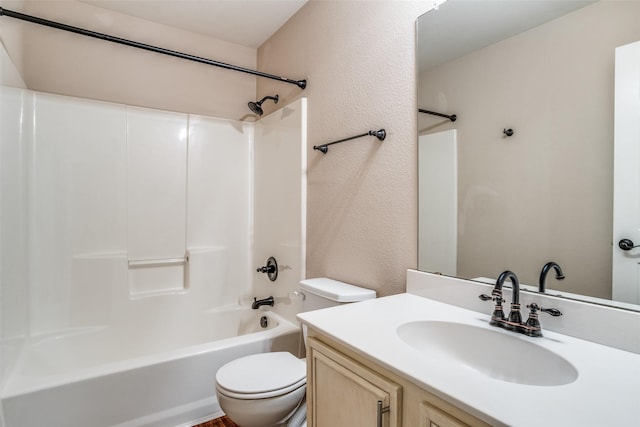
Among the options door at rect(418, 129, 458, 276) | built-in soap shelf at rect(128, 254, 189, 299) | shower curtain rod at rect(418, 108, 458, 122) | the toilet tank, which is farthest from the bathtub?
shower curtain rod at rect(418, 108, 458, 122)

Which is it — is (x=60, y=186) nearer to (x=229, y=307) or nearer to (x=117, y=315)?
(x=117, y=315)

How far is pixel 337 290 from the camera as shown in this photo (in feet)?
5.26

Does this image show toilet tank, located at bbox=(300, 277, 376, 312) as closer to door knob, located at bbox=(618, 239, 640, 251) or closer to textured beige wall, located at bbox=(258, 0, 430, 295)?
textured beige wall, located at bbox=(258, 0, 430, 295)

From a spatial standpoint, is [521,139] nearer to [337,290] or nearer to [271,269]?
[337,290]

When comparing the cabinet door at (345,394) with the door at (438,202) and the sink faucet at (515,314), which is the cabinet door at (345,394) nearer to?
the sink faucet at (515,314)

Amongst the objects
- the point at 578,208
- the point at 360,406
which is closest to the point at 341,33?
the point at 578,208

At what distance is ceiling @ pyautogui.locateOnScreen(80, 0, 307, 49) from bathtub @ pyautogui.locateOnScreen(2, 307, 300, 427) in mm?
2106

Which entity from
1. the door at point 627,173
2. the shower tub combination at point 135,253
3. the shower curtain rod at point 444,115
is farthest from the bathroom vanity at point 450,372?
the shower tub combination at point 135,253

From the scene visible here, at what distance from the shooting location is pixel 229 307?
2607 millimetres

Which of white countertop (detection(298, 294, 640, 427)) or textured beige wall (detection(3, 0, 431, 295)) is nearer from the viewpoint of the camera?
white countertop (detection(298, 294, 640, 427))

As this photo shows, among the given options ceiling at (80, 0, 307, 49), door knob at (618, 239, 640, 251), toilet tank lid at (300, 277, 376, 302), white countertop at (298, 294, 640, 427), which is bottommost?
toilet tank lid at (300, 277, 376, 302)

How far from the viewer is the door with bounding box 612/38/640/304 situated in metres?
0.86

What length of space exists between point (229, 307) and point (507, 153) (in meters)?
2.22

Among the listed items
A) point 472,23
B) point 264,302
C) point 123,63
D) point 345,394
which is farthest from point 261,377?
point 123,63
